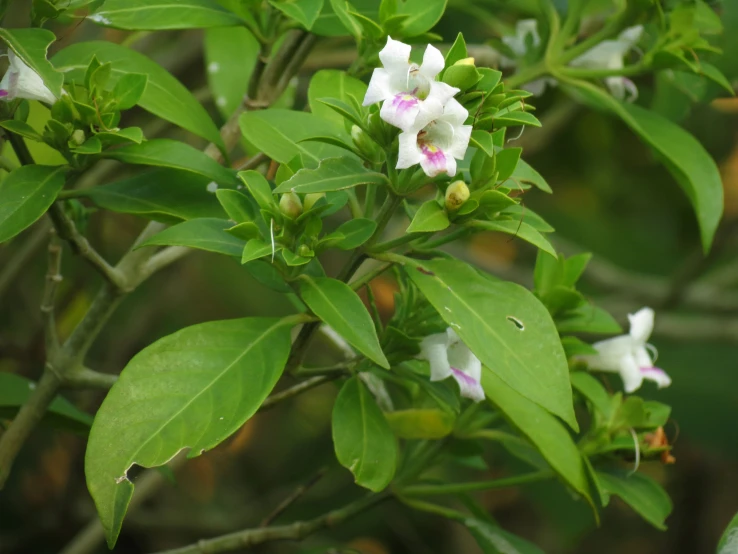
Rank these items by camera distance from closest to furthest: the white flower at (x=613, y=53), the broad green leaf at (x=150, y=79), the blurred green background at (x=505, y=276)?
the broad green leaf at (x=150, y=79) < the white flower at (x=613, y=53) < the blurred green background at (x=505, y=276)

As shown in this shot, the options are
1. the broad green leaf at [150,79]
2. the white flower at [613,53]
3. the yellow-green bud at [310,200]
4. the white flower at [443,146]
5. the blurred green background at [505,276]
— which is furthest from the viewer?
the blurred green background at [505,276]

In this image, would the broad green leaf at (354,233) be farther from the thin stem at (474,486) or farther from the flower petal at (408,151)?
the thin stem at (474,486)

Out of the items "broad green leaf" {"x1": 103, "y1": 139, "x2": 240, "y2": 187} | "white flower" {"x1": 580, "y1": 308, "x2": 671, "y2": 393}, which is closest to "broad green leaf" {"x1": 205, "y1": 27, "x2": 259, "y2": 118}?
"broad green leaf" {"x1": 103, "y1": 139, "x2": 240, "y2": 187}

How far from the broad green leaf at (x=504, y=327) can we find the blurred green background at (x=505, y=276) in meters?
0.56

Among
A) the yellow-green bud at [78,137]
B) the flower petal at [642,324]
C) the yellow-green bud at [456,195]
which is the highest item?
the yellow-green bud at [78,137]

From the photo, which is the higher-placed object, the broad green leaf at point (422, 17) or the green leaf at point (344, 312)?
the broad green leaf at point (422, 17)

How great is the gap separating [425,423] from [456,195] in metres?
0.32

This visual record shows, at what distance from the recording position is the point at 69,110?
80cm

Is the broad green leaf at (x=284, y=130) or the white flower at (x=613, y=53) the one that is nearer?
the broad green leaf at (x=284, y=130)

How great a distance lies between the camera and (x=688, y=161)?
105 cm

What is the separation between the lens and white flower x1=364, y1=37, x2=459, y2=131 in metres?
0.68

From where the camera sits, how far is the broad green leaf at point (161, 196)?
87cm

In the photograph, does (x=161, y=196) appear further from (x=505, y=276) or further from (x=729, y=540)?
(x=505, y=276)

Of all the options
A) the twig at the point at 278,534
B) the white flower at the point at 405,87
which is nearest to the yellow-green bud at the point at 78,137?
the white flower at the point at 405,87
